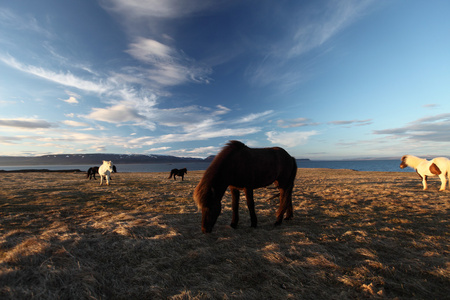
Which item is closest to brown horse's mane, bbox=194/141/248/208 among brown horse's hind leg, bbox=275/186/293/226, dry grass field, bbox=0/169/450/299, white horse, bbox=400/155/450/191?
dry grass field, bbox=0/169/450/299

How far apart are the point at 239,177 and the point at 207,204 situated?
115 cm

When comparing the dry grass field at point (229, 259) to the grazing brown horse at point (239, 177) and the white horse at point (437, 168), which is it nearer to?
the grazing brown horse at point (239, 177)

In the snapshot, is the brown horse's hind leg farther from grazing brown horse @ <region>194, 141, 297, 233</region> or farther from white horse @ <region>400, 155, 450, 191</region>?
white horse @ <region>400, 155, 450, 191</region>

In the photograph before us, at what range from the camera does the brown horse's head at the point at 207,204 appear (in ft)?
15.5

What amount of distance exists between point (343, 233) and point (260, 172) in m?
2.76

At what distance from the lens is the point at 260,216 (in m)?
6.79

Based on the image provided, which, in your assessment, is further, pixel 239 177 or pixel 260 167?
pixel 260 167

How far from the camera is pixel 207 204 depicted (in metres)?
4.75

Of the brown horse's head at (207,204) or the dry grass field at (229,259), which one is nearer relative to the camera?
the dry grass field at (229,259)

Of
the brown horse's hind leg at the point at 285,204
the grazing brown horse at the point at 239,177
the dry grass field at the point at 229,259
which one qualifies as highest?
the grazing brown horse at the point at 239,177

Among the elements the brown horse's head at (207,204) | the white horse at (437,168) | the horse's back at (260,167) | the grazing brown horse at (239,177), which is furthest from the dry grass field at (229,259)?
the white horse at (437,168)

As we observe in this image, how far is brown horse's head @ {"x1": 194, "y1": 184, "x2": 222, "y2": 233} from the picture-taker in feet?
15.5

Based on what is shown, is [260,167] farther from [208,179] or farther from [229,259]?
[229,259]

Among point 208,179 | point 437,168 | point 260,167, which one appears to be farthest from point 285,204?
point 437,168
